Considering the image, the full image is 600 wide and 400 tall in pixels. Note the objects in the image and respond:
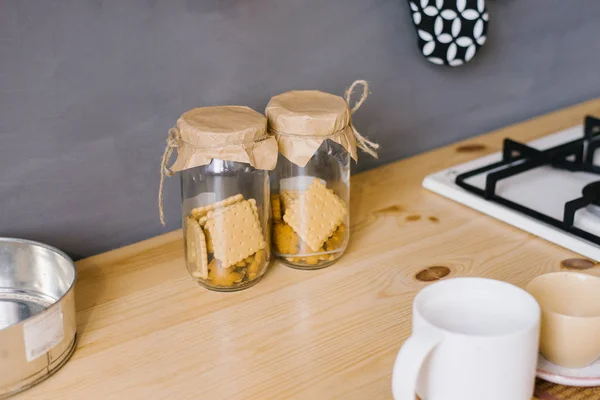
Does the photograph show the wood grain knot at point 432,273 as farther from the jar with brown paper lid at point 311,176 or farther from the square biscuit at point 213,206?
the square biscuit at point 213,206

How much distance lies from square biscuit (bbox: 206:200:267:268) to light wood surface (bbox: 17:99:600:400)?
6cm

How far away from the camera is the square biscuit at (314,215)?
0.97 m

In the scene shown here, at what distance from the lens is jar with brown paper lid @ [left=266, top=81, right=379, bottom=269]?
0.91m

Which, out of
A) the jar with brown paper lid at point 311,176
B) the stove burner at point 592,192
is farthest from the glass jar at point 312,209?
the stove burner at point 592,192

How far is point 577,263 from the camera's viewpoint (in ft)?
3.23

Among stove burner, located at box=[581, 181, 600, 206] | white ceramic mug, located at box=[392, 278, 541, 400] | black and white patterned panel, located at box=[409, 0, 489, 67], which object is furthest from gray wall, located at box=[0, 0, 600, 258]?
white ceramic mug, located at box=[392, 278, 541, 400]

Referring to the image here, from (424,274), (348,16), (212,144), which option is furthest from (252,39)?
(424,274)

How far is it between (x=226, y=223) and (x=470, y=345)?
0.35 m

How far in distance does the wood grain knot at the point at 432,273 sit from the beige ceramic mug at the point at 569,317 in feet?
0.56

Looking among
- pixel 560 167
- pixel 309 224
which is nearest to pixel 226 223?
pixel 309 224

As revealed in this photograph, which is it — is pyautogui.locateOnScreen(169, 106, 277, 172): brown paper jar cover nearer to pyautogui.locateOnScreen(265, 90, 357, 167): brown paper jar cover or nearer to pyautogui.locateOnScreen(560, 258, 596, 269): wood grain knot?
pyautogui.locateOnScreen(265, 90, 357, 167): brown paper jar cover

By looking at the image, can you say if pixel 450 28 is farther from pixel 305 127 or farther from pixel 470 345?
pixel 470 345

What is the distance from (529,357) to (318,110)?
0.39 meters

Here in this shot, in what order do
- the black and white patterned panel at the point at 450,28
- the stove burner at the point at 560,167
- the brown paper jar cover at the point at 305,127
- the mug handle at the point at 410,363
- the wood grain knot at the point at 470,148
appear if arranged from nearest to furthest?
the mug handle at the point at 410,363 → the brown paper jar cover at the point at 305,127 → the stove burner at the point at 560,167 → the black and white patterned panel at the point at 450,28 → the wood grain knot at the point at 470,148
